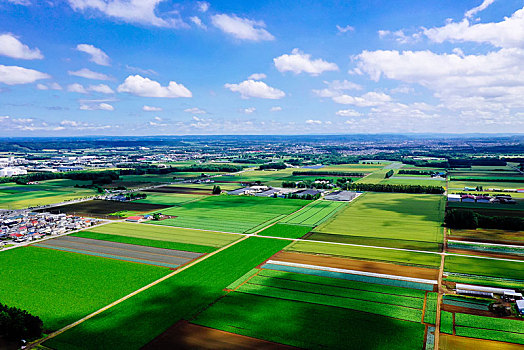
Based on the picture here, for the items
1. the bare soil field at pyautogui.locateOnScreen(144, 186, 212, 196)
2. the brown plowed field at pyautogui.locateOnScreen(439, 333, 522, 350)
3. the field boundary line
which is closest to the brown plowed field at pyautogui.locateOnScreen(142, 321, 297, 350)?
the field boundary line

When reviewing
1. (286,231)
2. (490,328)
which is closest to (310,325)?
(490,328)

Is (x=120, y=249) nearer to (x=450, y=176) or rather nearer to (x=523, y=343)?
(x=523, y=343)

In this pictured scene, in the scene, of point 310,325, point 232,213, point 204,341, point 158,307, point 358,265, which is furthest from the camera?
point 232,213

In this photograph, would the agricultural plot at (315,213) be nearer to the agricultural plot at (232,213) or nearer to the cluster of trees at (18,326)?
the agricultural plot at (232,213)

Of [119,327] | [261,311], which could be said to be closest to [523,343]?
[261,311]

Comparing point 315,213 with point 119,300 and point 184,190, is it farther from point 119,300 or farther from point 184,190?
point 184,190

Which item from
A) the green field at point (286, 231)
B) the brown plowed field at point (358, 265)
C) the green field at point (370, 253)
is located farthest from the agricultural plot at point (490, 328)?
the green field at point (286, 231)
